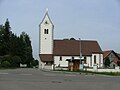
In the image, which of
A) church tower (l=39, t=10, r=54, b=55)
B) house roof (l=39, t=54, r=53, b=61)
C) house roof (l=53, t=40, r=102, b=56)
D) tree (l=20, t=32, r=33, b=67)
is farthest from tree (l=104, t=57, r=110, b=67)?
tree (l=20, t=32, r=33, b=67)

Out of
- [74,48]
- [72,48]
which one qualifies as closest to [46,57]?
[72,48]

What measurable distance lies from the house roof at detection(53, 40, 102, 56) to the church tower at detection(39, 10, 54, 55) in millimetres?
2408

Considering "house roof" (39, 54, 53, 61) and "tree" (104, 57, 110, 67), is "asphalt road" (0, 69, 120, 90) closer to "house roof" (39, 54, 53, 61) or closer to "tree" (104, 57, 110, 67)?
"house roof" (39, 54, 53, 61)

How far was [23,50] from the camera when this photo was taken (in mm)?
117375

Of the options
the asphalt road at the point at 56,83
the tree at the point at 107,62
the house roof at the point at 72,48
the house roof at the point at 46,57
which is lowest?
the asphalt road at the point at 56,83

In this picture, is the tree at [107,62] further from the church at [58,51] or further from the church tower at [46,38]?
the church tower at [46,38]

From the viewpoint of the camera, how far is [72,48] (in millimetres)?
96250

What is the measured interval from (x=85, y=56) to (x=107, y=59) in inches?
290

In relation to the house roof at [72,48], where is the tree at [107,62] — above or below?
below

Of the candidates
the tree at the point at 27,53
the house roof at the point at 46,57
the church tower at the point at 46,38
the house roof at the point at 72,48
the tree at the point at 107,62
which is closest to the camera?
the house roof at the point at 46,57

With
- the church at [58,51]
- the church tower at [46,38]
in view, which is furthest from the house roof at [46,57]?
the church tower at [46,38]

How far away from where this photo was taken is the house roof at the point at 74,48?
95062 millimetres

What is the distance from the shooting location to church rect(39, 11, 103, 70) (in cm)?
9256

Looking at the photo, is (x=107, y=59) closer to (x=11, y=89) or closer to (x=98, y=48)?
(x=98, y=48)
